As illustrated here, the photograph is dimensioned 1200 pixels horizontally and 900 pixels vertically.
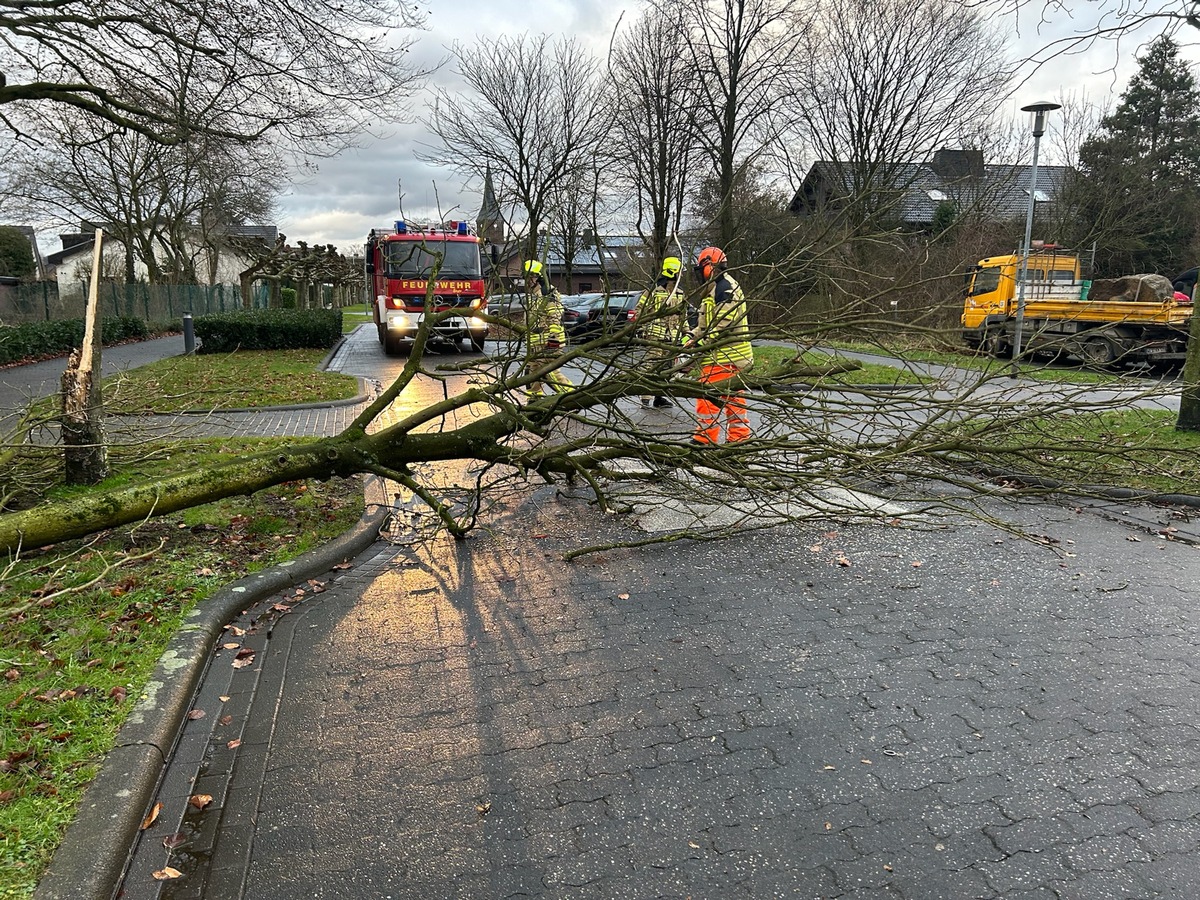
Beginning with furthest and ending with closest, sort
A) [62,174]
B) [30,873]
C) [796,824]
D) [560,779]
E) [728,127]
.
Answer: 1. [62,174]
2. [728,127]
3. [560,779]
4. [796,824]
5. [30,873]

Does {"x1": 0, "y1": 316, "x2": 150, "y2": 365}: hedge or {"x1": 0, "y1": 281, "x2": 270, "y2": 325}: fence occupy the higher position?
{"x1": 0, "y1": 281, "x2": 270, "y2": 325}: fence

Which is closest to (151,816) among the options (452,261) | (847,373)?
(847,373)

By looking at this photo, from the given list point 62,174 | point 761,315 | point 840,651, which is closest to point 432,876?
point 840,651

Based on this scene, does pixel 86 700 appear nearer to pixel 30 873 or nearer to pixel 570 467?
pixel 30 873

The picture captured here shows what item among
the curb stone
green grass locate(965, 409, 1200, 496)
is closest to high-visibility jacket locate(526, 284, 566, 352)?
the curb stone

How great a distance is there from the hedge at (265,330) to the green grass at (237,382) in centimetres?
65

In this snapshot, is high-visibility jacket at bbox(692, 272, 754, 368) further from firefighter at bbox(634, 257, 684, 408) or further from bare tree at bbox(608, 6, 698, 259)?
bare tree at bbox(608, 6, 698, 259)

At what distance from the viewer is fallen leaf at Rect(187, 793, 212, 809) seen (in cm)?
245

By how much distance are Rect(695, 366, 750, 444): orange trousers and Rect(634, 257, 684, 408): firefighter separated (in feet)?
1.12

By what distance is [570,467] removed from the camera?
5223 millimetres

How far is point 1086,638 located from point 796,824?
2.07 metres

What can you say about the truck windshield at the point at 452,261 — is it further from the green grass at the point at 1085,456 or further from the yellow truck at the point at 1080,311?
the green grass at the point at 1085,456

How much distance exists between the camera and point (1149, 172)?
99.9 feet

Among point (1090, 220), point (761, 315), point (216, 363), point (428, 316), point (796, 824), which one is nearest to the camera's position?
point (796, 824)
